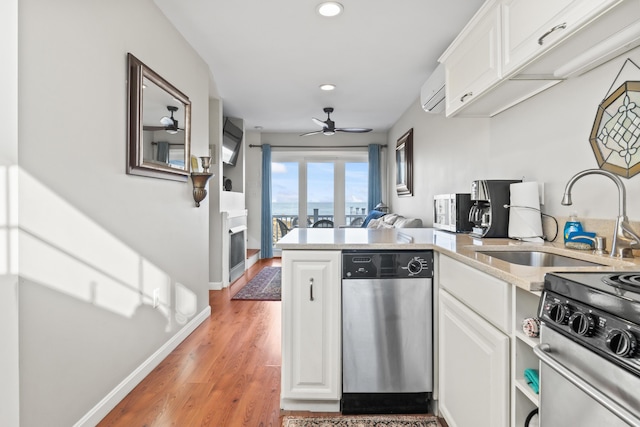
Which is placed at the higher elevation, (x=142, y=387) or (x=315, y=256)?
(x=315, y=256)

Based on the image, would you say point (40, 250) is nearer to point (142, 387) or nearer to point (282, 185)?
point (142, 387)

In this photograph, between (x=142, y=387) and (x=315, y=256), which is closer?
(x=315, y=256)

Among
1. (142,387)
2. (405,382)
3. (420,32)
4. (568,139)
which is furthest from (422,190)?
(142,387)

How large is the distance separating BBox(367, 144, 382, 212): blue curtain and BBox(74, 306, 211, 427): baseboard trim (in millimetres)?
4443

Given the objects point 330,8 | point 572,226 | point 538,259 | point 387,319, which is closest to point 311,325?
point 387,319

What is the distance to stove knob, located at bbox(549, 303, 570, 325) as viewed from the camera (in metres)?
0.87

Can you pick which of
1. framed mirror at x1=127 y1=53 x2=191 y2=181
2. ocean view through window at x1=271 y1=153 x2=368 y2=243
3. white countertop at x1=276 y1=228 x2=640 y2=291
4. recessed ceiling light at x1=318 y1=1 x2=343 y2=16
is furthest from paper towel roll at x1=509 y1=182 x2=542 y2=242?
ocean view through window at x1=271 y1=153 x2=368 y2=243

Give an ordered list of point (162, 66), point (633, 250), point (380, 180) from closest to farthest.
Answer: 1. point (633, 250)
2. point (162, 66)
3. point (380, 180)

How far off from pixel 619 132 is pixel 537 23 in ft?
1.88

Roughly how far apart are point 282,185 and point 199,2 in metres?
4.79

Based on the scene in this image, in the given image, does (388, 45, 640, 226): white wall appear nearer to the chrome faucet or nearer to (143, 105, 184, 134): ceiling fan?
the chrome faucet

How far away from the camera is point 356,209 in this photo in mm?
7078

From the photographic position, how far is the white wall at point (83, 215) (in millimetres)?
1401

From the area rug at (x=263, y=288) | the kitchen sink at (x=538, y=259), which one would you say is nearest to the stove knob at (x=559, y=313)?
the kitchen sink at (x=538, y=259)
